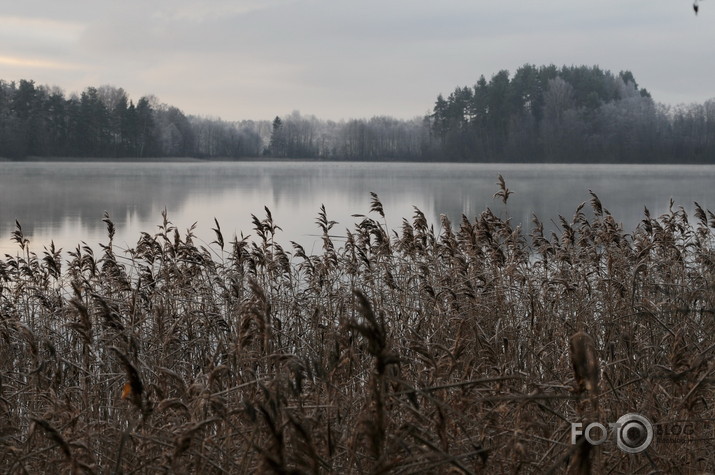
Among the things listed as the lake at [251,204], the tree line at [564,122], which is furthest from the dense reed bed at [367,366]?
the tree line at [564,122]

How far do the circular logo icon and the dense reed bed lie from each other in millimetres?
84

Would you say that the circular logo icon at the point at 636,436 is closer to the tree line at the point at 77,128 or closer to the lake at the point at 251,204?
the lake at the point at 251,204

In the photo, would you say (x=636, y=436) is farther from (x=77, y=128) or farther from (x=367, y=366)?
(x=77, y=128)

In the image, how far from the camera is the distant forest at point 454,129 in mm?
77688

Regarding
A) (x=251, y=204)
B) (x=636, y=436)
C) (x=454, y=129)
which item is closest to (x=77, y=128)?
(x=454, y=129)

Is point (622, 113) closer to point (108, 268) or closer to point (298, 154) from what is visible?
point (298, 154)

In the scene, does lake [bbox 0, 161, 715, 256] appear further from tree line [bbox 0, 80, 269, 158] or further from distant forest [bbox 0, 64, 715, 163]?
distant forest [bbox 0, 64, 715, 163]

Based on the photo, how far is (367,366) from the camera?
15.5ft

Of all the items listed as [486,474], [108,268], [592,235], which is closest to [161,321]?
[108,268]

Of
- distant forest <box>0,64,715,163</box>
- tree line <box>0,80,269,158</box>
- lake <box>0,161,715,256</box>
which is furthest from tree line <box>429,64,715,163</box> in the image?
lake <box>0,161,715,256</box>

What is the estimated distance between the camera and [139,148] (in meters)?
83.6

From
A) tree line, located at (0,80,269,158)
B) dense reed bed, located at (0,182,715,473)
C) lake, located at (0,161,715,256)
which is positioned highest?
tree line, located at (0,80,269,158)

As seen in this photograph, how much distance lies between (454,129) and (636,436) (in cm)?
9488

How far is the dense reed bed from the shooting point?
7.05ft
